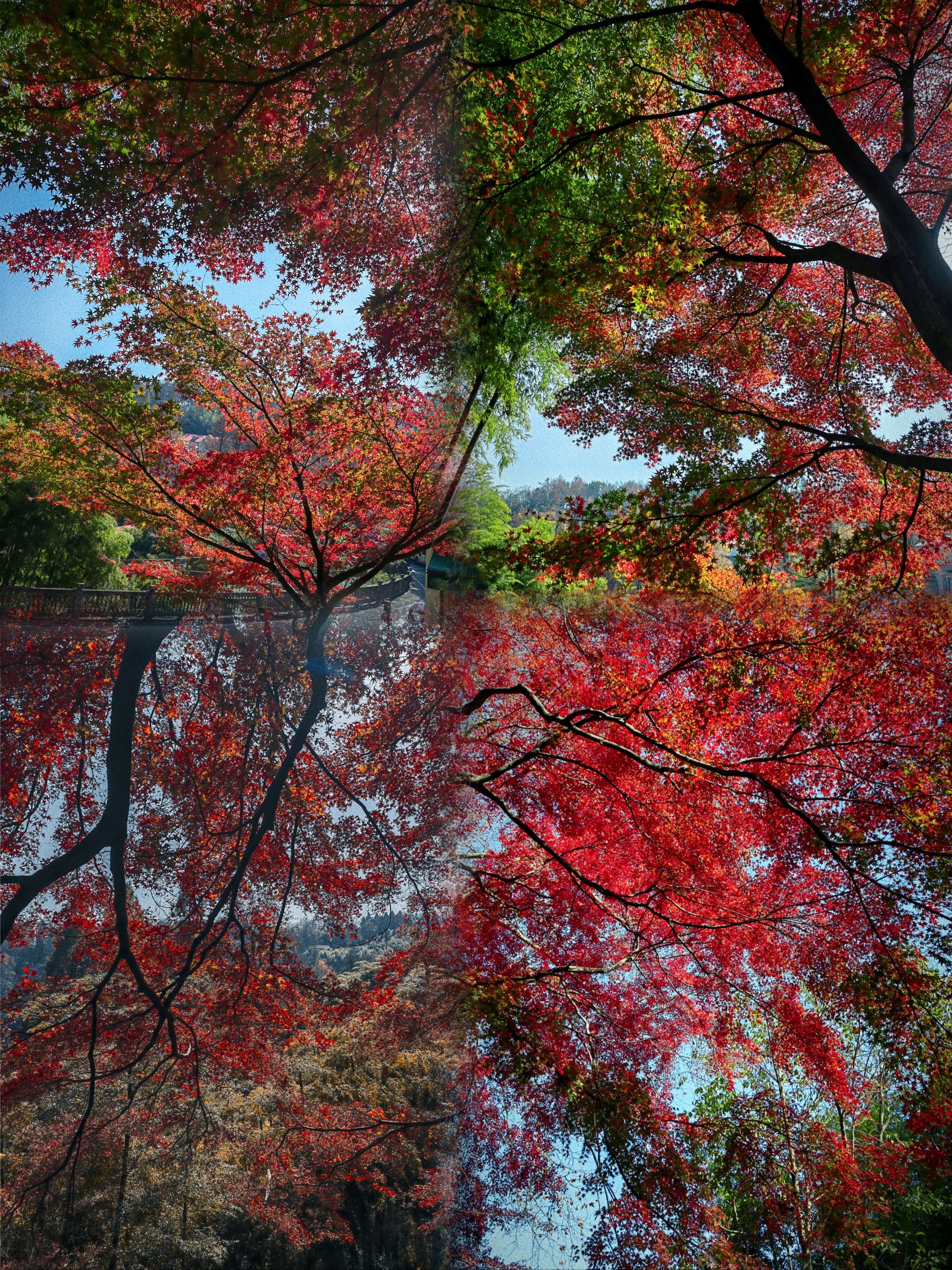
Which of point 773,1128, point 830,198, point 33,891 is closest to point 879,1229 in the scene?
point 773,1128

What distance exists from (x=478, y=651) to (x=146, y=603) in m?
1.48

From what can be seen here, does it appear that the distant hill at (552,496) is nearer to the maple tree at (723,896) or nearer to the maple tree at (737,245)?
the maple tree at (737,245)

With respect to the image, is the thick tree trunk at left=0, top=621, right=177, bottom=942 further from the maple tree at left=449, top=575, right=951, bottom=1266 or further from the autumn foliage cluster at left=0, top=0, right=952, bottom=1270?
the maple tree at left=449, top=575, right=951, bottom=1266

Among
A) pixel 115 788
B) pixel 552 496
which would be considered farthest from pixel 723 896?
pixel 115 788

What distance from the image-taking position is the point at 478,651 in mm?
2760

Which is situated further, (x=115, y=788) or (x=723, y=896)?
(x=723, y=896)

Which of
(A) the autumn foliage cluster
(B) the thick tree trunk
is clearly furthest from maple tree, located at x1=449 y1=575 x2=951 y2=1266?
(B) the thick tree trunk

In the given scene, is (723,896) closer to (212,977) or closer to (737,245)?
(212,977)

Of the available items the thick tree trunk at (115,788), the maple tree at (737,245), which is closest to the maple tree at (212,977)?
the thick tree trunk at (115,788)

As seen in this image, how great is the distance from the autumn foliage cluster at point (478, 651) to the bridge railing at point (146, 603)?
12 millimetres

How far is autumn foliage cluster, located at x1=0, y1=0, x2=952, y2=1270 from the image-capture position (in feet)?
4.22

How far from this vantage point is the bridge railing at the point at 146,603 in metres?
1.45

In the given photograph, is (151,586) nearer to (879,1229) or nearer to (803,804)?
(803,804)

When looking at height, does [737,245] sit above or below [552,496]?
above
